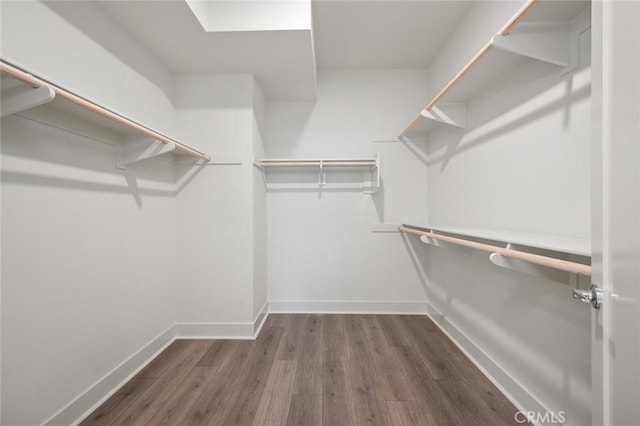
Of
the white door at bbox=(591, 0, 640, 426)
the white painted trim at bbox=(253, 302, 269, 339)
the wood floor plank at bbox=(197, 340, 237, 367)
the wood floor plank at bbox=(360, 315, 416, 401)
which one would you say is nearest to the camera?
the white door at bbox=(591, 0, 640, 426)

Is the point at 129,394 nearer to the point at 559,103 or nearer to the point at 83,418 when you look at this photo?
the point at 83,418

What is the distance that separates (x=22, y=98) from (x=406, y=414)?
7.31 ft

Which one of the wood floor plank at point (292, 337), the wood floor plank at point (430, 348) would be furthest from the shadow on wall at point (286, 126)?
the wood floor plank at point (430, 348)

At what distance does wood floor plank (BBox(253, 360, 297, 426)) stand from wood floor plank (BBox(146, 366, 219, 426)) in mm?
389

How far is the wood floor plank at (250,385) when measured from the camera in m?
1.36

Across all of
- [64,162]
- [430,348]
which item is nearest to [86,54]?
[64,162]

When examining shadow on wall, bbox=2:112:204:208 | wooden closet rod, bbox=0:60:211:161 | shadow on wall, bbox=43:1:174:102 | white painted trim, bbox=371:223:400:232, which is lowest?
white painted trim, bbox=371:223:400:232

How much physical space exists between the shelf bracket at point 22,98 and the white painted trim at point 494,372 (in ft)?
8.45

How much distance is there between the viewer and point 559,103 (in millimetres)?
1220

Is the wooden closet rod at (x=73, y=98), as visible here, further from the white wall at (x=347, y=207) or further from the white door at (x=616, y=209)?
the white door at (x=616, y=209)

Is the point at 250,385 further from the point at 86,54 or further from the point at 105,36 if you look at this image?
the point at 105,36

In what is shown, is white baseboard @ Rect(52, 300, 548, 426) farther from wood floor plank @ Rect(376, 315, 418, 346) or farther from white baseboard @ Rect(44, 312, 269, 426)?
wood floor plank @ Rect(376, 315, 418, 346)

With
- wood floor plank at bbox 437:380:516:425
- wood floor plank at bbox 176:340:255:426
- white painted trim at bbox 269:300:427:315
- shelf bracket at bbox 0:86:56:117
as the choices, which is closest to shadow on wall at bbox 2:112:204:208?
shelf bracket at bbox 0:86:56:117

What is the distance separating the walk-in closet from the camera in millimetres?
1038
